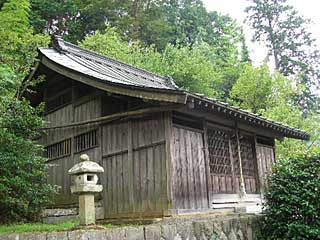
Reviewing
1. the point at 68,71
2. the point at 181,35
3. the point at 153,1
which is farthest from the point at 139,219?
the point at 181,35

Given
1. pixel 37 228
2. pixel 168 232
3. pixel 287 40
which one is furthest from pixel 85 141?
pixel 287 40

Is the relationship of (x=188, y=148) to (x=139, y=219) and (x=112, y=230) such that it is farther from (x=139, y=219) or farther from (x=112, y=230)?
(x=112, y=230)

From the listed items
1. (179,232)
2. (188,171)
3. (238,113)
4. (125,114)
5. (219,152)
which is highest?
(125,114)

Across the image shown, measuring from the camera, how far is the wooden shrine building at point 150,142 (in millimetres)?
8078

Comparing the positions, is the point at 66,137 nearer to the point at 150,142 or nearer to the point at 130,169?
the point at 130,169

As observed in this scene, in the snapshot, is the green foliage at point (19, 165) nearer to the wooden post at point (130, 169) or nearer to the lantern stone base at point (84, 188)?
the wooden post at point (130, 169)

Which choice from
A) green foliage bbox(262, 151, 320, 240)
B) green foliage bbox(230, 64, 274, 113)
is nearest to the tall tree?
green foliage bbox(230, 64, 274, 113)

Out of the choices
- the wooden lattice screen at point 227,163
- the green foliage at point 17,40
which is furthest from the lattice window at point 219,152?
the green foliage at point 17,40

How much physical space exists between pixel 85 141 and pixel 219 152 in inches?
141

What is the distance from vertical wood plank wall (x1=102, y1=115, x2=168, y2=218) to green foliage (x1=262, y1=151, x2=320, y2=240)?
2.47 meters

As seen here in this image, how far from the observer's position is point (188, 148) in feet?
28.3

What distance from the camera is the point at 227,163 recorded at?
397 inches

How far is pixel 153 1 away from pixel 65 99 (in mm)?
21748

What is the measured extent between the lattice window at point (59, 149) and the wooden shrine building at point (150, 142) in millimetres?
29
